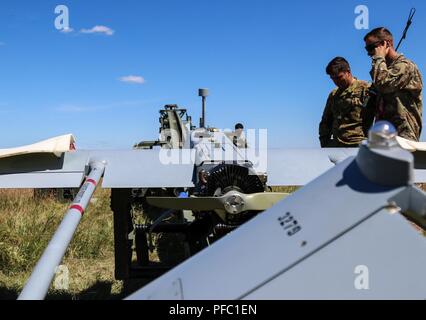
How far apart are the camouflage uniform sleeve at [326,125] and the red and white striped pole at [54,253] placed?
431 centimetres

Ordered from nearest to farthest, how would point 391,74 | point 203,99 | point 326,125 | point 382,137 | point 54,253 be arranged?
point 382,137 → point 54,253 → point 391,74 → point 326,125 → point 203,99

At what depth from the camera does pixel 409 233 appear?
1428mm

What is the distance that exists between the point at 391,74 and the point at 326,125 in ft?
6.12

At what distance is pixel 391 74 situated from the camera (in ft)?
16.0

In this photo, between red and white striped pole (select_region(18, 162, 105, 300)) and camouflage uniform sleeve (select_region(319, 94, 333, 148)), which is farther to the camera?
camouflage uniform sleeve (select_region(319, 94, 333, 148))

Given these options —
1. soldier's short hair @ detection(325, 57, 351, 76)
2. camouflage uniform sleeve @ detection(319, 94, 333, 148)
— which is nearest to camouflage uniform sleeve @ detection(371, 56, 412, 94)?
soldier's short hair @ detection(325, 57, 351, 76)

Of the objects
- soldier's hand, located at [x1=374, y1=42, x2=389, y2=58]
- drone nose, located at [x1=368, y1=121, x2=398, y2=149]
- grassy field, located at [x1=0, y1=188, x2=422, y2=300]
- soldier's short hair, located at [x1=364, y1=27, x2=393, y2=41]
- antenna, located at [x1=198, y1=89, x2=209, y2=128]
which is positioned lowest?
grassy field, located at [x1=0, y1=188, x2=422, y2=300]

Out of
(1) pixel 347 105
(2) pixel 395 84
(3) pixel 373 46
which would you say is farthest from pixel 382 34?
(1) pixel 347 105

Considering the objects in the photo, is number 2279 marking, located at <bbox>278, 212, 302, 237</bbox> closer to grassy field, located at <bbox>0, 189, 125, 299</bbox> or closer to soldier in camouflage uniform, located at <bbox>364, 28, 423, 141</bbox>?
soldier in camouflage uniform, located at <bbox>364, 28, 423, 141</bbox>

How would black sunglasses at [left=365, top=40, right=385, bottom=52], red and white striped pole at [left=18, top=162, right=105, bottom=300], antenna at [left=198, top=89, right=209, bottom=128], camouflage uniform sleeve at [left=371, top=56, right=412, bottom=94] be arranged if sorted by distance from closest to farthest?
1. red and white striped pole at [left=18, top=162, right=105, bottom=300]
2. camouflage uniform sleeve at [left=371, top=56, right=412, bottom=94]
3. black sunglasses at [left=365, top=40, right=385, bottom=52]
4. antenna at [left=198, top=89, right=209, bottom=128]

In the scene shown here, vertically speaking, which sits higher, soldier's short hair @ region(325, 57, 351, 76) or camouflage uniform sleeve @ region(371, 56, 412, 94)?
soldier's short hair @ region(325, 57, 351, 76)

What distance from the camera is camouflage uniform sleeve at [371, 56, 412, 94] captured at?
16.0 feet

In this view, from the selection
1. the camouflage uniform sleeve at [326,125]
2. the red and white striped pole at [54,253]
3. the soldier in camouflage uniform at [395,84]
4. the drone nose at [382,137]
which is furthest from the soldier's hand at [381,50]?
the drone nose at [382,137]

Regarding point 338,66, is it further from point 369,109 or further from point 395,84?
point 395,84
